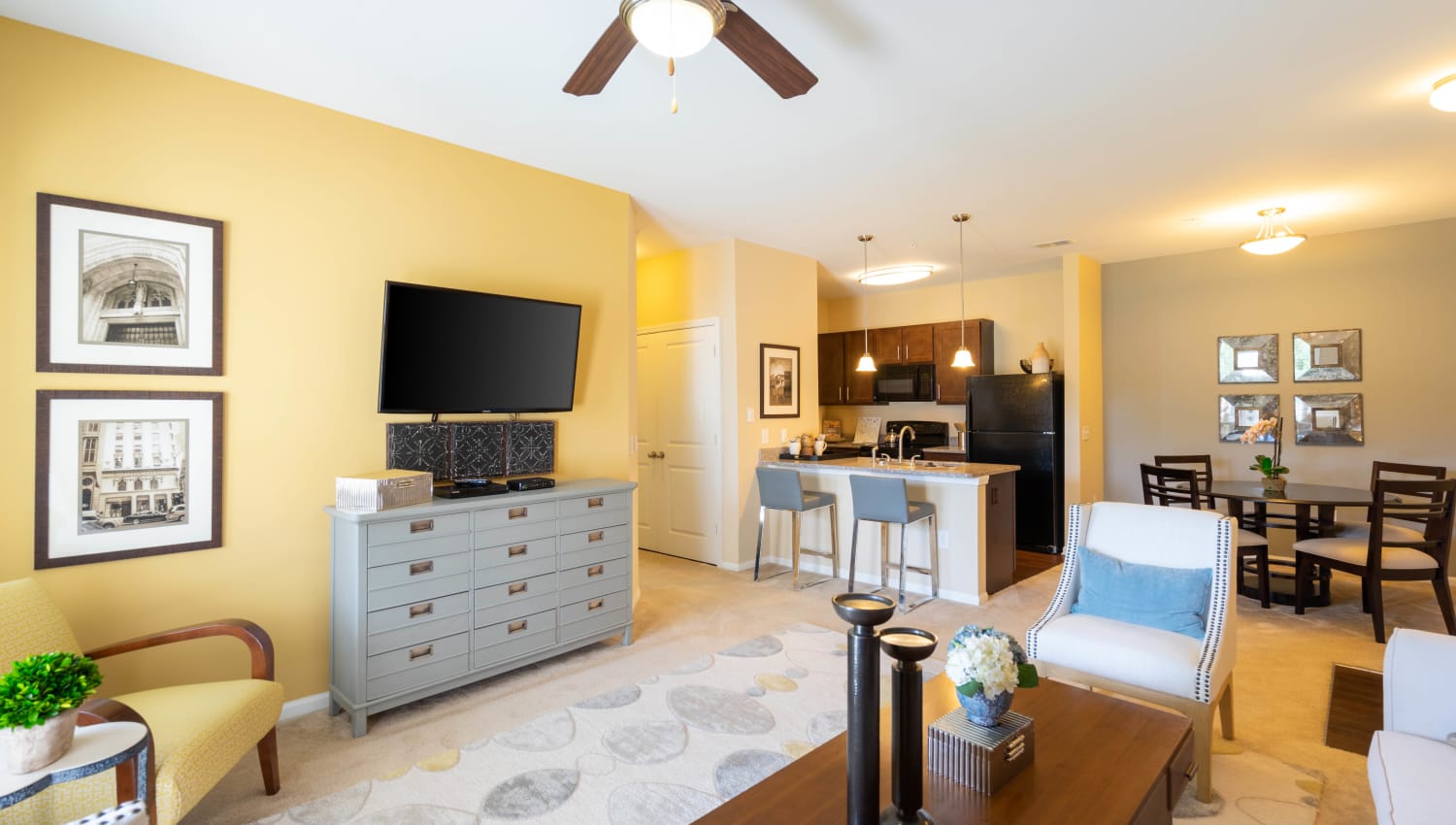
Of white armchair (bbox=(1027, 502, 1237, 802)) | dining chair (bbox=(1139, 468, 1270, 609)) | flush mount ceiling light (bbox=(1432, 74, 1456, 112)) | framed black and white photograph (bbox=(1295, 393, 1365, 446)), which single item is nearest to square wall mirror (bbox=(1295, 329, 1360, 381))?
framed black and white photograph (bbox=(1295, 393, 1365, 446))

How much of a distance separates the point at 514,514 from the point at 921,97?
2.62m

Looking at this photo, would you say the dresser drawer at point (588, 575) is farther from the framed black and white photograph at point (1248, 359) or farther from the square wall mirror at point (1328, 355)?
the square wall mirror at point (1328, 355)

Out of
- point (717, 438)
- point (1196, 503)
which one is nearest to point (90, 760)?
point (717, 438)

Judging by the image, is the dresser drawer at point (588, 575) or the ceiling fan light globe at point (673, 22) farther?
the dresser drawer at point (588, 575)

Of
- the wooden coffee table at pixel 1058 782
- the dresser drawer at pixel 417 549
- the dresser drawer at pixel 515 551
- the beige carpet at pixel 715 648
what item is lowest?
the beige carpet at pixel 715 648

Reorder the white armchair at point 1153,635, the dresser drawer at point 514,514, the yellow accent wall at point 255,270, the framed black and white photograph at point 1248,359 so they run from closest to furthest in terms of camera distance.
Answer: the white armchair at point 1153,635
the yellow accent wall at point 255,270
the dresser drawer at point 514,514
the framed black and white photograph at point 1248,359

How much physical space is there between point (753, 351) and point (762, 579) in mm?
1790

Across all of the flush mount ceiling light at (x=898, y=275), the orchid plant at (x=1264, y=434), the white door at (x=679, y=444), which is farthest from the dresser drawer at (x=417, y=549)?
the orchid plant at (x=1264, y=434)

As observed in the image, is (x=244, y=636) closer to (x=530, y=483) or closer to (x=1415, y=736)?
(x=530, y=483)

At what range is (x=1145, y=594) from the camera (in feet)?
8.54

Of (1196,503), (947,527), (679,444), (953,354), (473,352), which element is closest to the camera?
(473,352)

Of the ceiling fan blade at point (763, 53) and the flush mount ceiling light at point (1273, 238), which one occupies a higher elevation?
the flush mount ceiling light at point (1273, 238)

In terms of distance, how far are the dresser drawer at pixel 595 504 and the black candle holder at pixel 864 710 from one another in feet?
7.30

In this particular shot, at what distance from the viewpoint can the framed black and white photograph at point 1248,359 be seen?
5.50 meters
